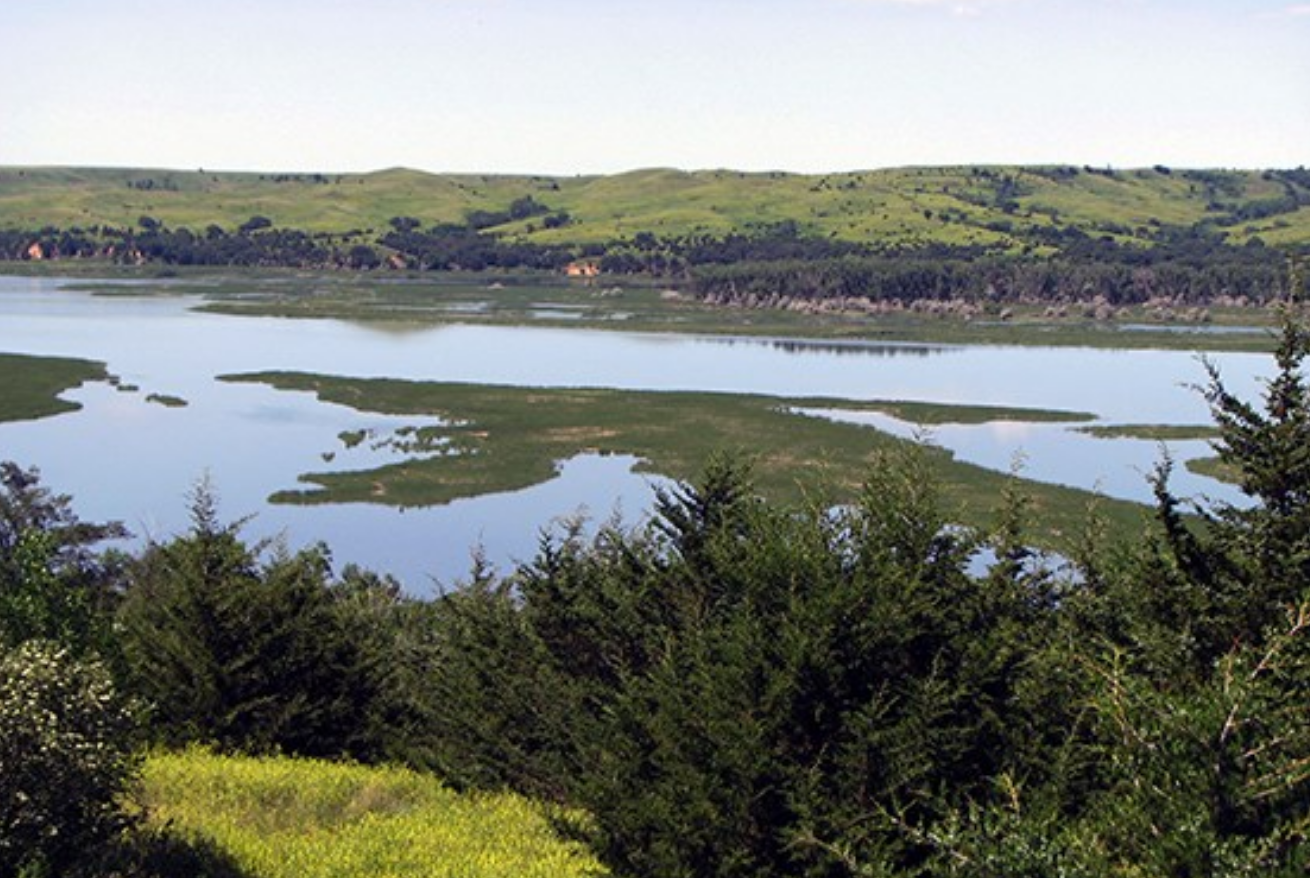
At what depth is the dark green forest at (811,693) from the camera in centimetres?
1066

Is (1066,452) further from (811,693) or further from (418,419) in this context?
(811,693)

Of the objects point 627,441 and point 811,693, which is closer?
point 811,693

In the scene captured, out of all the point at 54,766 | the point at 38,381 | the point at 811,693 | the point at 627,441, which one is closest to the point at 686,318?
the point at 38,381

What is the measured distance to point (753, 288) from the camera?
18975 centimetres

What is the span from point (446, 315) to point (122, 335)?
3917 centimetres

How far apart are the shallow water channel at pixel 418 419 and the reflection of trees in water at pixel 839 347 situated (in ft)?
1.33

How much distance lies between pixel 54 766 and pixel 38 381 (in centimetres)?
9045

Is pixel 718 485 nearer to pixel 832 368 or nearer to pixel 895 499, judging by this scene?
pixel 895 499

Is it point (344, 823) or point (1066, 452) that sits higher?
point (344, 823)

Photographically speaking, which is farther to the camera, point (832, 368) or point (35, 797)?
point (832, 368)

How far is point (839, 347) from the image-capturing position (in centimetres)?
13862

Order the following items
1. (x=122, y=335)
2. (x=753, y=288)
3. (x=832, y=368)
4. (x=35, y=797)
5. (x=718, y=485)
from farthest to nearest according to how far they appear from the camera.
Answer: (x=753, y=288) < (x=122, y=335) < (x=832, y=368) < (x=718, y=485) < (x=35, y=797)

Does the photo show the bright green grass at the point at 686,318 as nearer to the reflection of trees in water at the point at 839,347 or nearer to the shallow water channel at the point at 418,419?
the reflection of trees in water at the point at 839,347

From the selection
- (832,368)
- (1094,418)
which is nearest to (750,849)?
(1094,418)
